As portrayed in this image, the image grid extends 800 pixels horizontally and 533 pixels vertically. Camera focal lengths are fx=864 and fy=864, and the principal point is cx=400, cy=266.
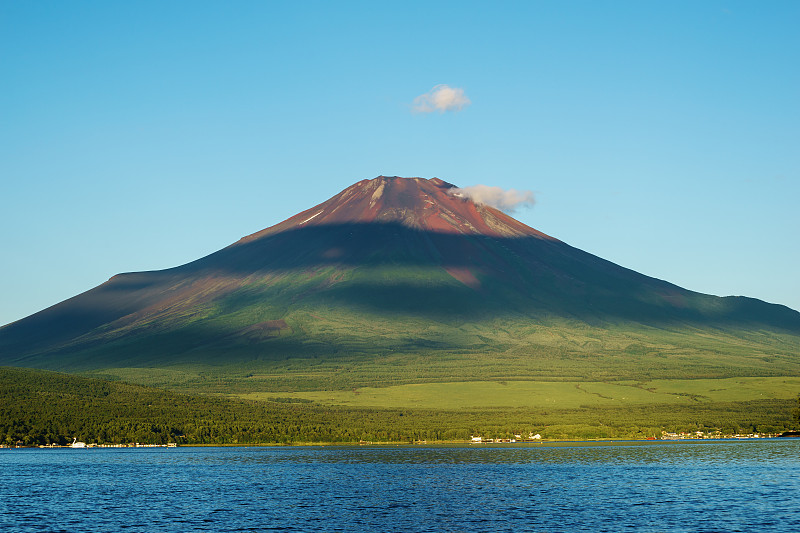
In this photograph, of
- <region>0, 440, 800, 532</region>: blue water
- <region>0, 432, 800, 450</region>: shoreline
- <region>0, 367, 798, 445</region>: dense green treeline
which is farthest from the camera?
<region>0, 367, 798, 445</region>: dense green treeline

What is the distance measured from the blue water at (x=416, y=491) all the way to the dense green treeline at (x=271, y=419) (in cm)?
2738

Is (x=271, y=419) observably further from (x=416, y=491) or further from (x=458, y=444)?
(x=416, y=491)

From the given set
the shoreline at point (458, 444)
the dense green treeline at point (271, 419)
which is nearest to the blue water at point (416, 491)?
the shoreline at point (458, 444)

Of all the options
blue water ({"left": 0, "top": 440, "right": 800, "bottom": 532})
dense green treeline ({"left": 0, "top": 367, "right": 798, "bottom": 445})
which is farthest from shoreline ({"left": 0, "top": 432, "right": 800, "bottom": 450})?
blue water ({"left": 0, "top": 440, "right": 800, "bottom": 532})

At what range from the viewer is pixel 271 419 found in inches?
6929

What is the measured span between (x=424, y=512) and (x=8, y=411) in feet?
388

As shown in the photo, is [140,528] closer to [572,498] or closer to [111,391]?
[572,498]

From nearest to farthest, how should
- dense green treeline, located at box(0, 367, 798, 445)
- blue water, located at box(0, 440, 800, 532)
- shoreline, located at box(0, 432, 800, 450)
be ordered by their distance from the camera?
blue water, located at box(0, 440, 800, 532)
shoreline, located at box(0, 432, 800, 450)
dense green treeline, located at box(0, 367, 798, 445)

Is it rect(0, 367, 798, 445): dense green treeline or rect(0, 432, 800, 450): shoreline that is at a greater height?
rect(0, 367, 798, 445): dense green treeline

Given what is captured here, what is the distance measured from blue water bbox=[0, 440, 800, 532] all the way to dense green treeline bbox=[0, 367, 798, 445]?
89.8ft

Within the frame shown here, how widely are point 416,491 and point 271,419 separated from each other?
97.3 meters

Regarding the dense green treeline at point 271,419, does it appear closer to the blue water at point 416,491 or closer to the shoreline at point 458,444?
the shoreline at point 458,444

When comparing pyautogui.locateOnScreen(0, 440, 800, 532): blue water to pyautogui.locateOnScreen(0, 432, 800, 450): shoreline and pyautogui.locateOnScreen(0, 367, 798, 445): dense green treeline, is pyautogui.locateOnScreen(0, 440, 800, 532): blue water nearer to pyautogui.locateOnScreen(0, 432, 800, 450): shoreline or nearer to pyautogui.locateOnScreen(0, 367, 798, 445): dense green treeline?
pyautogui.locateOnScreen(0, 432, 800, 450): shoreline

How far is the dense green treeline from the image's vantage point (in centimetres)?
16000
